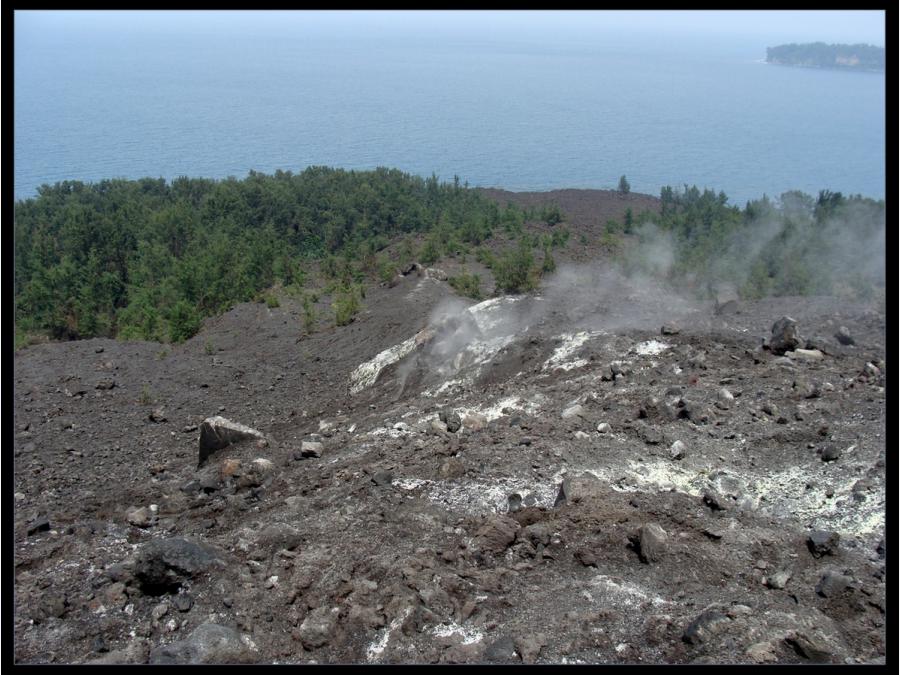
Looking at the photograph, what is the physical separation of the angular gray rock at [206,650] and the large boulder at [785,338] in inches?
338

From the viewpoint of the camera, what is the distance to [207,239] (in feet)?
92.0

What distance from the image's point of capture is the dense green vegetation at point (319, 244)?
16031mm

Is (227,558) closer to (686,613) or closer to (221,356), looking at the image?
(686,613)

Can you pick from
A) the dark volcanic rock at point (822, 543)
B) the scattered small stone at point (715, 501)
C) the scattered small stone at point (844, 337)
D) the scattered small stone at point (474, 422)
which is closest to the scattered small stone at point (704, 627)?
the dark volcanic rock at point (822, 543)

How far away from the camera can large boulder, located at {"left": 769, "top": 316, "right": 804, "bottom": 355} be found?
33.4 feet

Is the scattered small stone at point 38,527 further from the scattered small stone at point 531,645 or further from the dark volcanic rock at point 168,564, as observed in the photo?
the scattered small stone at point 531,645

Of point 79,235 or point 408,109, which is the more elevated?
point 408,109

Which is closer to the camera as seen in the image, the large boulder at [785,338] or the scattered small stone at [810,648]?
the scattered small stone at [810,648]

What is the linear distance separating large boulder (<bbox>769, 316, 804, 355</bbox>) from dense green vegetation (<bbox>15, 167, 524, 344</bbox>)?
11.2m

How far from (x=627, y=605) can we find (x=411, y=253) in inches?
871

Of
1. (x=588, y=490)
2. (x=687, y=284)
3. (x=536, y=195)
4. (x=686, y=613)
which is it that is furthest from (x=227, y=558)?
(x=536, y=195)

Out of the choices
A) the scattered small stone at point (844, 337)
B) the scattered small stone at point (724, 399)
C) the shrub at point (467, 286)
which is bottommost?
the scattered small stone at point (724, 399)

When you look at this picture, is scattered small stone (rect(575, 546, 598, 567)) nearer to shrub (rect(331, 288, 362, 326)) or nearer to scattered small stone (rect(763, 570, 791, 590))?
scattered small stone (rect(763, 570, 791, 590))

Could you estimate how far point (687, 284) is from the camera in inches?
655
